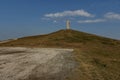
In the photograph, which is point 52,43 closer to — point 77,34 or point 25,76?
point 77,34

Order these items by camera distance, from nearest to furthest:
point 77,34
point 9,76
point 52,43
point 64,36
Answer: point 9,76 → point 52,43 → point 64,36 → point 77,34

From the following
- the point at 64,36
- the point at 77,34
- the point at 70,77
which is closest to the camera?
the point at 70,77

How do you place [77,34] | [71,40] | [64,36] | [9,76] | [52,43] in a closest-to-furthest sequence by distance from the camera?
1. [9,76]
2. [52,43]
3. [71,40]
4. [64,36]
5. [77,34]

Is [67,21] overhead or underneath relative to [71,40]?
overhead

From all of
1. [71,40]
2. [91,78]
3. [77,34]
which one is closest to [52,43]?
[71,40]

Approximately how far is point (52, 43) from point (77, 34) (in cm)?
1675

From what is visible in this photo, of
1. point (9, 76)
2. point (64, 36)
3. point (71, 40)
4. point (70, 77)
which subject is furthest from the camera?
point (64, 36)

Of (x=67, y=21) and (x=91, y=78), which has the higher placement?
(x=67, y=21)

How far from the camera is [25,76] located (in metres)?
18.5

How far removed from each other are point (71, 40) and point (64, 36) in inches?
198

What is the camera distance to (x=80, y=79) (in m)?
19.2

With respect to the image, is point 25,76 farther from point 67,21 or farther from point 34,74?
point 67,21

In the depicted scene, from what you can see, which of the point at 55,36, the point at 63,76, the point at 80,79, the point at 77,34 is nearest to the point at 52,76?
the point at 63,76

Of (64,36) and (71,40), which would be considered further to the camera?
(64,36)
